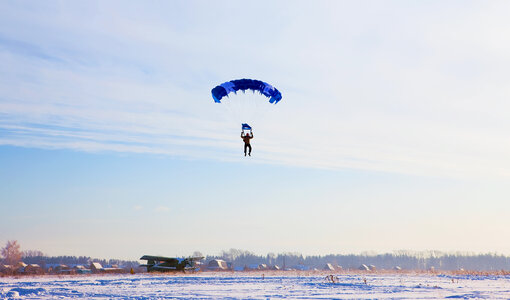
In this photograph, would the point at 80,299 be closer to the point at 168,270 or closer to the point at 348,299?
the point at 348,299

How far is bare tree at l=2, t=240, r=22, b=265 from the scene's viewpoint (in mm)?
140312

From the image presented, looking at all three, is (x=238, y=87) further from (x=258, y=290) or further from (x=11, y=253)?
(x=11, y=253)

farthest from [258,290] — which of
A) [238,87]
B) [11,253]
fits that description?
[11,253]

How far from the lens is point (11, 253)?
465 ft

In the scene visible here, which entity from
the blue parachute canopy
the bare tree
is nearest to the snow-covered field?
the blue parachute canopy

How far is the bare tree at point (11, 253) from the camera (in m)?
140

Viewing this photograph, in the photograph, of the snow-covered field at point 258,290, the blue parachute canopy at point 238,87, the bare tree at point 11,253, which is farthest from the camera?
the bare tree at point 11,253

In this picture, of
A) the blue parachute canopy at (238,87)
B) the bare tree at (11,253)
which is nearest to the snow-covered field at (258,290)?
the blue parachute canopy at (238,87)

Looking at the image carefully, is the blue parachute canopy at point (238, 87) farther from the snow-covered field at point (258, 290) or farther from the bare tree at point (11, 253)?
the bare tree at point (11, 253)

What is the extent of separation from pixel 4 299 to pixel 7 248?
142134 millimetres

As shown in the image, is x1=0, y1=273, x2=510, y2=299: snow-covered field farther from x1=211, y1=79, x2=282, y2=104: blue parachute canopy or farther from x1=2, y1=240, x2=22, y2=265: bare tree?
x1=2, y1=240, x2=22, y2=265: bare tree

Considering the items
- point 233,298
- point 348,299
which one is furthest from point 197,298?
point 348,299

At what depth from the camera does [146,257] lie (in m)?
64.7

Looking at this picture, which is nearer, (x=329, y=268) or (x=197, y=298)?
(x=197, y=298)
